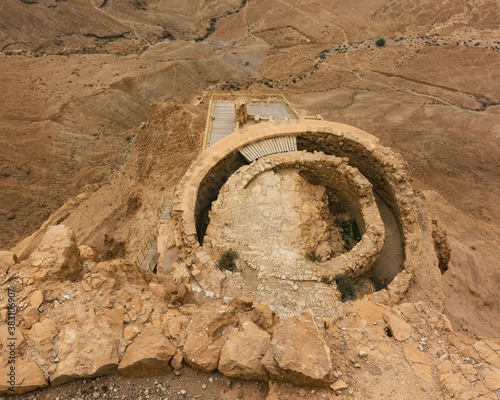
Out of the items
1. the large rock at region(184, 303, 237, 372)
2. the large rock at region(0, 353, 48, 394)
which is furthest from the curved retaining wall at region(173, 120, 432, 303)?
the large rock at region(0, 353, 48, 394)

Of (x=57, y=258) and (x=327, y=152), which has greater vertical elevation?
(x=327, y=152)

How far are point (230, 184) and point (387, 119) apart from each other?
1937 cm

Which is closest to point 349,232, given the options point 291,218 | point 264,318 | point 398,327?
point 291,218

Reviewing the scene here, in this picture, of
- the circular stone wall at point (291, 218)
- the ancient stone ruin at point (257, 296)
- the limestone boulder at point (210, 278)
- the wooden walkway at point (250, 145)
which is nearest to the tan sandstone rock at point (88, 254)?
the ancient stone ruin at point (257, 296)

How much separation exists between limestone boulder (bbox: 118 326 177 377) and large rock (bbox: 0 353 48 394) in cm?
99

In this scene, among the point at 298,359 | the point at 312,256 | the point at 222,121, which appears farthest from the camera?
the point at 222,121

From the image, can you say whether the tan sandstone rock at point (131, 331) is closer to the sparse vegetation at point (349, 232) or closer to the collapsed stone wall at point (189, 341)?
the collapsed stone wall at point (189, 341)

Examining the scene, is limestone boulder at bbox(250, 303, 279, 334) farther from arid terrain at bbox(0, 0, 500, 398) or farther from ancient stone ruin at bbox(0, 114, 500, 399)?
arid terrain at bbox(0, 0, 500, 398)

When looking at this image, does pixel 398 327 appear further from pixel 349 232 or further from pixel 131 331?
pixel 349 232

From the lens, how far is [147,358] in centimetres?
380

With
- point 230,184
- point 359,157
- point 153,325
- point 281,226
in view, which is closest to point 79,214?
point 230,184

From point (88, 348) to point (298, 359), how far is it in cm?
291

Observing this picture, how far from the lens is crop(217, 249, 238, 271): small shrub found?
862 cm

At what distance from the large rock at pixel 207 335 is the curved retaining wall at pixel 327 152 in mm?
3812
